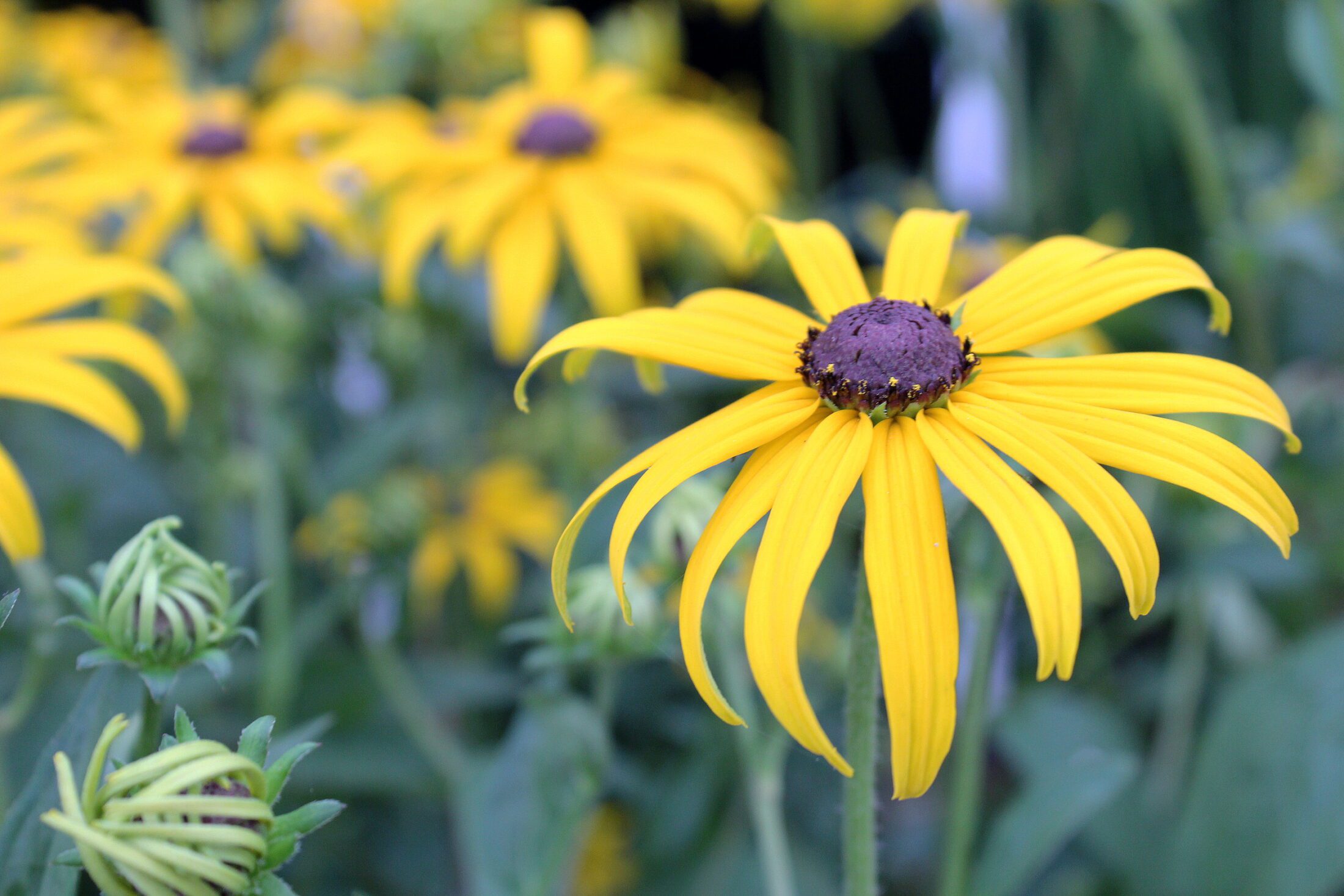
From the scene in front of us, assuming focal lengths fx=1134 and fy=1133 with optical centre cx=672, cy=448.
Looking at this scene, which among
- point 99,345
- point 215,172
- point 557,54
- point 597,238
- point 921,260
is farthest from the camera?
point 557,54

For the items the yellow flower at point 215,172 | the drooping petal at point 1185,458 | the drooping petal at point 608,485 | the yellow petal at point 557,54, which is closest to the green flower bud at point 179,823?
the drooping petal at point 608,485

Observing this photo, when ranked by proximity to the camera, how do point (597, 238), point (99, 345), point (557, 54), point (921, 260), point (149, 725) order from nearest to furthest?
point (149, 725), point (921, 260), point (99, 345), point (597, 238), point (557, 54)

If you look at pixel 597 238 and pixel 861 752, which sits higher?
pixel 597 238

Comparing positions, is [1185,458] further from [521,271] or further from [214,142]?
[214,142]

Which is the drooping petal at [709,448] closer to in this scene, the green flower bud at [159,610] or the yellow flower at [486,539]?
the green flower bud at [159,610]

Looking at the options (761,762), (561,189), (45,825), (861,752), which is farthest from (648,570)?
(561,189)

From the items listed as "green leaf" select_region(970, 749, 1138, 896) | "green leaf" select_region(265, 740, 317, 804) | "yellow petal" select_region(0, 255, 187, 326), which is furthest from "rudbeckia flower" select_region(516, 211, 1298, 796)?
"yellow petal" select_region(0, 255, 187, 326)

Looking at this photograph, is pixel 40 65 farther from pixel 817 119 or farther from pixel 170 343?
pixel 817 119

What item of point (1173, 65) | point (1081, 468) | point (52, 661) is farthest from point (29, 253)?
point (1173, 65)
